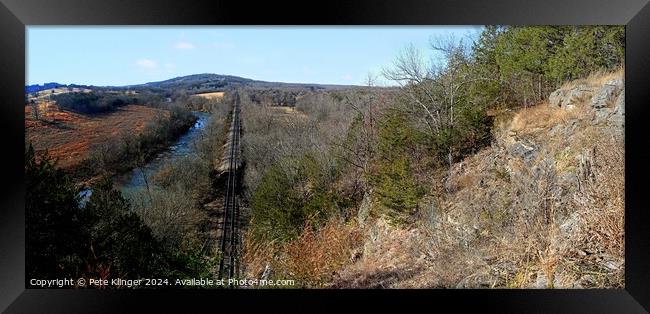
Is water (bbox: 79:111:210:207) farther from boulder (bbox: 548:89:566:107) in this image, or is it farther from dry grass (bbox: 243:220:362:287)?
boulder (bbox: 548:89:566:107)

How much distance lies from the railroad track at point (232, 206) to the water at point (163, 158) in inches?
11.3

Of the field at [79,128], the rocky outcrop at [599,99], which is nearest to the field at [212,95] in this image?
the field at [79,128]

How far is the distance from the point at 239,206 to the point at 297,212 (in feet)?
1.78

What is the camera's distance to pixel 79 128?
4297mm

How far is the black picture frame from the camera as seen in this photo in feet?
10.2

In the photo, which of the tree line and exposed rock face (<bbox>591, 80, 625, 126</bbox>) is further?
the tree line

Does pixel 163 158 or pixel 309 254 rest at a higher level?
pixel 163 158

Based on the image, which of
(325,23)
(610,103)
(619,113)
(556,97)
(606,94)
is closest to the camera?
(325,23)

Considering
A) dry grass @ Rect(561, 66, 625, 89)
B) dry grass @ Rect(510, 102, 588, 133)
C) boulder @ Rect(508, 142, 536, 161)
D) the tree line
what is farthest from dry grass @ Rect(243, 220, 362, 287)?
dry grass @ Rect(561, 66, 625, 89)

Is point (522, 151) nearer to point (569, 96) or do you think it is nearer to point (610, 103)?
point (569, 96)

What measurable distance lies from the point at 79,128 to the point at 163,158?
76 centimetres

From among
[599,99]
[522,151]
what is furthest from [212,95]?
[599,99]

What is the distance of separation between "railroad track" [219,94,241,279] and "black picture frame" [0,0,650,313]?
31.6 inches

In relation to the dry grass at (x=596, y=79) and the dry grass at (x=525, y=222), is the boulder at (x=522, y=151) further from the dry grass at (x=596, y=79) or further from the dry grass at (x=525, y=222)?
the dry grass at (x=596, y=79)
